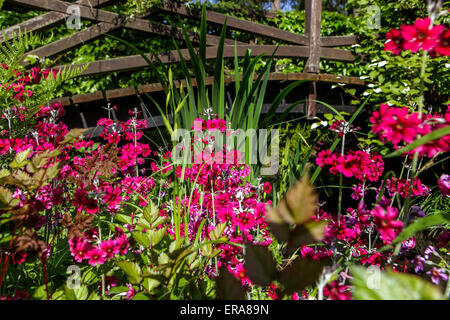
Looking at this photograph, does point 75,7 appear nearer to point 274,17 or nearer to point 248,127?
point 248,127

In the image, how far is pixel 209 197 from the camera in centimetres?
166

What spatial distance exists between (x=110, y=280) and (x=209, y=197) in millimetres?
Answer: 676

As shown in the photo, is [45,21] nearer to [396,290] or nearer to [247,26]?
[247,26]

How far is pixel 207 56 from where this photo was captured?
3680 millimetres

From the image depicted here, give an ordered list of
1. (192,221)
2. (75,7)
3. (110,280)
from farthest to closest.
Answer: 1. (75,7)
2. (192,221)
3. (110,280)

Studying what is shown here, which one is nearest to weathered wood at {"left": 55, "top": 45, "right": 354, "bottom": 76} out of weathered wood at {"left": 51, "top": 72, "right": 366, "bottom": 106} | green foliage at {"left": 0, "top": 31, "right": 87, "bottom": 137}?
weathered wood at {"left": 51, "top": 72, "right": 366, "bottom": 106}

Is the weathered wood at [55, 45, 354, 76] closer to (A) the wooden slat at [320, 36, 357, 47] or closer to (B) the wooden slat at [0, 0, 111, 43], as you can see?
(A) the wooden slat at [320, 36, 357, 47]

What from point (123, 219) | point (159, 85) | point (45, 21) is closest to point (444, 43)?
point (123, 219)

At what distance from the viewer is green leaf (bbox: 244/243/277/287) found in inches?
25.9

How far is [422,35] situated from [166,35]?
11.3ft

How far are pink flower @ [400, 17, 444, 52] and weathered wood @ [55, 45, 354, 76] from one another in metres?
2.40

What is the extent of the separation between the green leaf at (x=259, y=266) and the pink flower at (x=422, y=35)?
1.99ft

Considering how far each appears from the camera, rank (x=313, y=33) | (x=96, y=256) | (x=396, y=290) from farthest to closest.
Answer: (x=313, y=33) → (x=96, y=256) → (x=396, y=290)
